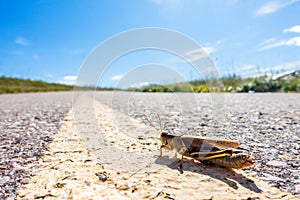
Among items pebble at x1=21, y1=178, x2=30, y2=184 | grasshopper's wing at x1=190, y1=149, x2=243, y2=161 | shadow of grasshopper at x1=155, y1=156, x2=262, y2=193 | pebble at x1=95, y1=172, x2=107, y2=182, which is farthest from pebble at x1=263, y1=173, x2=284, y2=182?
pebble at x1=21, y1=178, x2=30, y2=184

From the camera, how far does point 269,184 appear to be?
1340 mm

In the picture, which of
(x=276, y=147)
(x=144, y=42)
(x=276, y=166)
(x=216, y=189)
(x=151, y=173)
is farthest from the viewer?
(x=144, y=42)

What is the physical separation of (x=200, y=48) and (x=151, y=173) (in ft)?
5.33

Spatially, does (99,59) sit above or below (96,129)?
above

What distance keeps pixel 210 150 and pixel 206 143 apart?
0.07 metres

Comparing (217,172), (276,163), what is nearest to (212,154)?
(217,172)

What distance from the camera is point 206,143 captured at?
5.52ft

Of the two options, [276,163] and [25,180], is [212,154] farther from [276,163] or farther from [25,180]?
[25,180]

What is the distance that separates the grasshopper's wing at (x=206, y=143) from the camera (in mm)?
1638

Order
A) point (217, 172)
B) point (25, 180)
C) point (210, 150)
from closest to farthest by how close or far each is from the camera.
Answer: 1. point (25, 180)
2. point (217, 172)
3. point (210, 150)

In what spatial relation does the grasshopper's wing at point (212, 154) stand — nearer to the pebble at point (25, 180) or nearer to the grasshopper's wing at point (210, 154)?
the grasshopper's wing at point (210, 154)

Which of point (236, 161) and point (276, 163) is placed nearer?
point (236, 161)

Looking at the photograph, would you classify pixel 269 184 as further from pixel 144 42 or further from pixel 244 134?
pixel 144 42

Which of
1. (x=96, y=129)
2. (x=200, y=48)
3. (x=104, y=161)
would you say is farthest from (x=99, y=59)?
(x=104, y=161)
